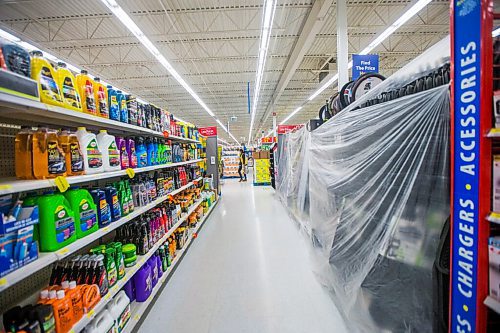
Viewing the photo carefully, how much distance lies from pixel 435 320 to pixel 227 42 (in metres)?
8.08

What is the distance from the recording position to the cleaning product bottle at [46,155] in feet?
4.23

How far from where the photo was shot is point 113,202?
1.91 meters

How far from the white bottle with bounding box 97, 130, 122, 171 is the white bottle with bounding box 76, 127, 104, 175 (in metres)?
0.09

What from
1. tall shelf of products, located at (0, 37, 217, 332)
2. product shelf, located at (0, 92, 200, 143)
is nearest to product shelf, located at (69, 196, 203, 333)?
tall shelf of products, located at (0, 37, 217, 332)

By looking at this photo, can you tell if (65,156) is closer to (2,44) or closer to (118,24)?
(2,44)

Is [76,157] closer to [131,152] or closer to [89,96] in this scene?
[89,96]

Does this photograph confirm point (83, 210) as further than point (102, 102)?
No

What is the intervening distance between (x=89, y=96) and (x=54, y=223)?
878mm

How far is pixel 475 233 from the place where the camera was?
1.00 meters

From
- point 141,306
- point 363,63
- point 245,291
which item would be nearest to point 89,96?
point 141,306

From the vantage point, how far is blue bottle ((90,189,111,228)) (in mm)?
1747

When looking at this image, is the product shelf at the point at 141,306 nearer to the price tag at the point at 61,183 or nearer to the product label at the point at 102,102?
the price tag at the point at 61,183

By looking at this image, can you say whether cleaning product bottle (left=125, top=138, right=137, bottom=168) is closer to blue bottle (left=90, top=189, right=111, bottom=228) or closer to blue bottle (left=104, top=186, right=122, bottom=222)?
blue bottle (left=104, top=186, right=122, bottom=222)

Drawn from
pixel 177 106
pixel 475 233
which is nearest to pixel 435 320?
pixel 475 233
